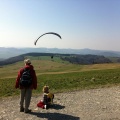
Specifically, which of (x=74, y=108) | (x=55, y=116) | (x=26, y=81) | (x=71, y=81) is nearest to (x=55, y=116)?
(x=55, y=116)

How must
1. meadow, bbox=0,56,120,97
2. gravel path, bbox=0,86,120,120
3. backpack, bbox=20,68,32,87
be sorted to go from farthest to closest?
meadow, bbox=0,56,120,97, backpack, bbox=20,68,32,87, gravel path, bbox=0,86,120,120

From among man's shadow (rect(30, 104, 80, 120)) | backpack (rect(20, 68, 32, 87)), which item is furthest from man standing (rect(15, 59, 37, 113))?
man's shadow (rect(30, 104, 80, 120))

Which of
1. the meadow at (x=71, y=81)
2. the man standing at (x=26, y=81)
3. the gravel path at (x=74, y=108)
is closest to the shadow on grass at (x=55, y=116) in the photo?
the gravel path at (x=74, y=108)

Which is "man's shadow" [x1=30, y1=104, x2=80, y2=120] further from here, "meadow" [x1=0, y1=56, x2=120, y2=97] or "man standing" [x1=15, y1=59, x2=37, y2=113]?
"meadow" [x1=0, y1=56, x2=120, y2=97]

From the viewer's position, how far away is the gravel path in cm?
1131

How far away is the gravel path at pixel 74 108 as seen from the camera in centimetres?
1131

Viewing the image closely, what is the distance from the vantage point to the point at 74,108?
12742 mm

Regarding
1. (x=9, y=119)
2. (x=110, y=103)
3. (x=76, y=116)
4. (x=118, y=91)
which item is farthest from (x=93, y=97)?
(x=9, y=119)

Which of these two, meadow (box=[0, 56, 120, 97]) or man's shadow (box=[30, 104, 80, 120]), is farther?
meadow (box=[0, 56, 120, 97])

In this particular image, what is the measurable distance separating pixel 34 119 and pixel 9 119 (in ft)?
3.74

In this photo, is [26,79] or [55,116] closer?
[55,116]

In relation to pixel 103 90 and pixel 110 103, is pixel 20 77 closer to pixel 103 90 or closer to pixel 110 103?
pixel 110 103

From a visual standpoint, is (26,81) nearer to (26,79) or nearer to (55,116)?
(26,79)

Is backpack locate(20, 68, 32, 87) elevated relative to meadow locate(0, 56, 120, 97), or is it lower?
elevated
